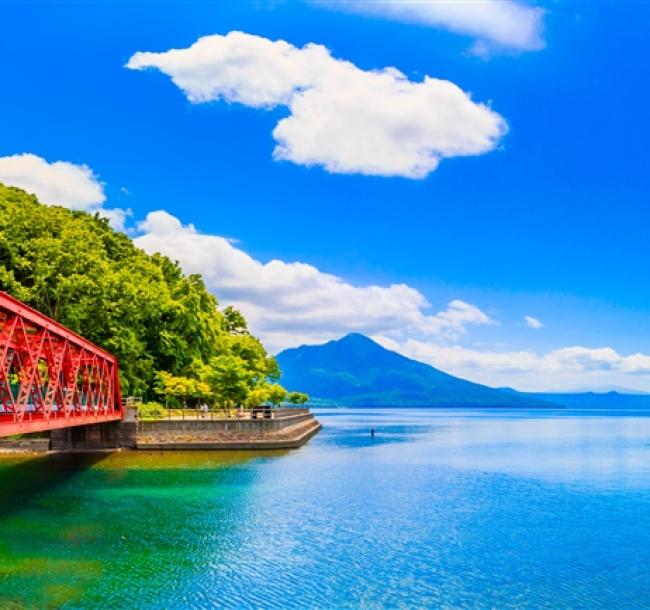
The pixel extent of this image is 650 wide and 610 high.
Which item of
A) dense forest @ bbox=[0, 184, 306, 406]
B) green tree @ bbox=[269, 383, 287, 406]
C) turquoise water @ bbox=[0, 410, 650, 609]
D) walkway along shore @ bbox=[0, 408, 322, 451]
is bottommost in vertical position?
turquoise water @ bbox=[0, 410, 650, 609]

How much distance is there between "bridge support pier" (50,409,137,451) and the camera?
5050 cm

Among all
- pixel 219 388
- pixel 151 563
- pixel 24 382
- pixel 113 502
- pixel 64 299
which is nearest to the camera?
pixel 151 563

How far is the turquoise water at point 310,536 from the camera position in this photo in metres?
18.4

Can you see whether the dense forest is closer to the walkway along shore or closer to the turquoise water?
the walkway along shore

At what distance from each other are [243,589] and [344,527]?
8.40 metres

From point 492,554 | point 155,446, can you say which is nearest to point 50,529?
point 492,554

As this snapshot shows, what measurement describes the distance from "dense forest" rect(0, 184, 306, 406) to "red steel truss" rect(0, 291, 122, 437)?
8.61m

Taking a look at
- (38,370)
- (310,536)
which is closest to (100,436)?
(38,370)

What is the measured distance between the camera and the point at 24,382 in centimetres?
2800

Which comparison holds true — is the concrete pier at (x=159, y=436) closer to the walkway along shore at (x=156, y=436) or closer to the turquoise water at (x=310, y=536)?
the walkway along shore at (x=156, y=436)

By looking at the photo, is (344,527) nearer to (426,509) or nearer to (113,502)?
(426,509)

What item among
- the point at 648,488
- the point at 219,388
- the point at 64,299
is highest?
the point at 64,299

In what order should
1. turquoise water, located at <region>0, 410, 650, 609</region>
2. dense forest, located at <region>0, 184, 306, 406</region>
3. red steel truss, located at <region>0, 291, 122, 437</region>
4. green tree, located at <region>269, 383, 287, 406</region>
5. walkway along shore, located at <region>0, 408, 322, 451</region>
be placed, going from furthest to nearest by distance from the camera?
green tree, located at <region>269, 383, 287, 406</region> → dense forest, located at <region>0, 184, 306, 406</region> → walkway along shore, located at <region>0, 408, 322, 451</region> → red steel truss, located at <region>0, 291, 122, 437</region> → turquoise water, located at <region>0, 410, 650, 609</region>

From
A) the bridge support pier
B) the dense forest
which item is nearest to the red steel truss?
the bridge support pier
